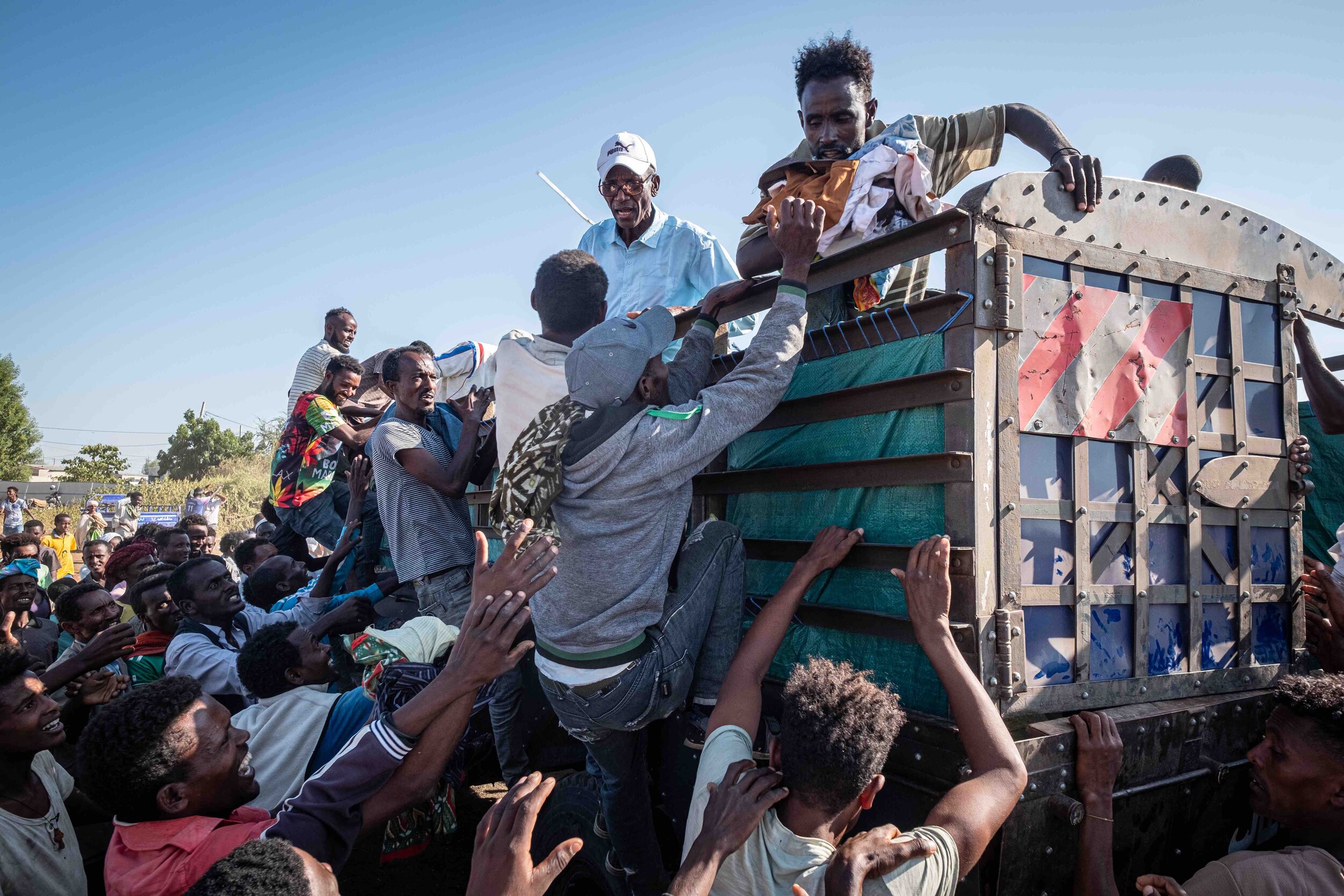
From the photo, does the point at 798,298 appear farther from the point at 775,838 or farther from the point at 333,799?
the point at 333,799

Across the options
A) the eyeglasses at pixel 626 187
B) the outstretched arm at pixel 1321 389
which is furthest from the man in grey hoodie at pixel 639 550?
the outstretched arm at pixel 1321 389

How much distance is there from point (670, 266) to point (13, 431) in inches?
1796

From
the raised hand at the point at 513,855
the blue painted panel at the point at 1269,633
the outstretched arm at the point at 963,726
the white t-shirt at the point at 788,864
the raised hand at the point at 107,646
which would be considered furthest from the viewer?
the raised hand at the point at 107,646

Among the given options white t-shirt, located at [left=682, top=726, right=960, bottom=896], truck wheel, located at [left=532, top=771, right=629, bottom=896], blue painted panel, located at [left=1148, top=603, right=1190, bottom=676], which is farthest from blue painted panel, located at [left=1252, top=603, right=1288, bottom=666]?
truck wheel, located at [left=532, top=771, right=629, bottom=896]

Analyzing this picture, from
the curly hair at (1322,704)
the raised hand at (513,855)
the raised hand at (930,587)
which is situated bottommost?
the raised hand at (513,855)

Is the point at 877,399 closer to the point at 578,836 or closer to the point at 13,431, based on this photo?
the point at 578,836

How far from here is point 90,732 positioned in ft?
6.67

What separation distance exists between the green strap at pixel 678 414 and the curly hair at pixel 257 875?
55.3 inches

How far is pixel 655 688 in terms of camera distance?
2.44m

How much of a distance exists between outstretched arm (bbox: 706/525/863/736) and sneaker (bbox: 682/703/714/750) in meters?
0.35

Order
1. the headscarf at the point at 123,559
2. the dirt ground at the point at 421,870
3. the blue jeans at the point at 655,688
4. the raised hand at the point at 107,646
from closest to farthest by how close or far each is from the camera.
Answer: the blue jeans at the point at 655,688, the raised hand at the point at 107,646, the dirt ground at the point at 421,870, the headscarf at the point at 123,559

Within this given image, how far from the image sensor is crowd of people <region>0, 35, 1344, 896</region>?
1844 mm

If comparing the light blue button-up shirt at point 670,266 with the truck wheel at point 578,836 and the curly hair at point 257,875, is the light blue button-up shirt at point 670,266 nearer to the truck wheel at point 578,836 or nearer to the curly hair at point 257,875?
the truck wheel at point 578,836

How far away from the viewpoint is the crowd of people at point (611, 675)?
184cm
